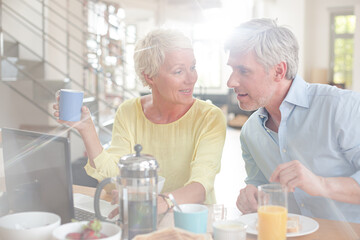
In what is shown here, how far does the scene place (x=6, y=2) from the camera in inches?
171

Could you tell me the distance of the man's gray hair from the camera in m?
1.38

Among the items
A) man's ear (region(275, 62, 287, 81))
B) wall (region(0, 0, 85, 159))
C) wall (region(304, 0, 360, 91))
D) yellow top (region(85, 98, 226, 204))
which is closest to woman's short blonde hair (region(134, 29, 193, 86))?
yellow top (region(85, 98, 226, 204))

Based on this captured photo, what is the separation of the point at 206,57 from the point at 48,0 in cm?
828

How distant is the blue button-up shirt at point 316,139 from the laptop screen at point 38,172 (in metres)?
0.77

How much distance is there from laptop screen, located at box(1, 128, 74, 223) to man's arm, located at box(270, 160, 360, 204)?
1.62 ft

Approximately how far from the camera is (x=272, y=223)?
921 millimetres

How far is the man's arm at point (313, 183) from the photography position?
104 centimetres

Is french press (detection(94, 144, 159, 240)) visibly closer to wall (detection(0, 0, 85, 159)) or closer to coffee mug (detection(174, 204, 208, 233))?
coffee mug (detection(174, 204, 208, 233))

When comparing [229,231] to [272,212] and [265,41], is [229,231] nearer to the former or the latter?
[272,212]

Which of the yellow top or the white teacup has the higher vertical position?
the yellow top

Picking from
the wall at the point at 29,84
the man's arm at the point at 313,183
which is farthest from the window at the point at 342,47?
the man's arm at the point at 313,183

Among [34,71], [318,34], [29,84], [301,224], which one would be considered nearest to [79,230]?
[301,224]

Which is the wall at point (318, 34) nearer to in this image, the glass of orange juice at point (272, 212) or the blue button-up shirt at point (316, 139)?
the blue button-up shirt at point (316, 139)

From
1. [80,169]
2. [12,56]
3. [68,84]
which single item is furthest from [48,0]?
[80,169]
